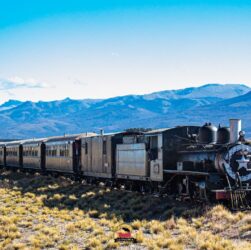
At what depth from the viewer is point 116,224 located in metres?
17.5

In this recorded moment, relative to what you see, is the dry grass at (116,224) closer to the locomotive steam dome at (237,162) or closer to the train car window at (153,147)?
the locomotive steam dome at (237,162)

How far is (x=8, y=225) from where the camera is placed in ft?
58.2

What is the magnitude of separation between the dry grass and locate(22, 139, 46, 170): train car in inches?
782

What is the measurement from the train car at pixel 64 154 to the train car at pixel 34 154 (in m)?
0.89

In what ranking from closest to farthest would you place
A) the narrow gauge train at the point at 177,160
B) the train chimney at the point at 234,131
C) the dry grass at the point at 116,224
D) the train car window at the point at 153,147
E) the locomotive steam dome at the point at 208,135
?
the dry grass at the point at 116,224 → the narrow gauge train at the point at 177,160 → the train chimney at the point at 234,131 → the locomotive steam dome at the point at 208,135 → the train car window at the point at 153,147

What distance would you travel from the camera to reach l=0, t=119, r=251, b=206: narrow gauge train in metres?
19.4

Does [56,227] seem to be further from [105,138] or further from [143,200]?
[105,138]

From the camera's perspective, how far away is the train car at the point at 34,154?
46.0 metres

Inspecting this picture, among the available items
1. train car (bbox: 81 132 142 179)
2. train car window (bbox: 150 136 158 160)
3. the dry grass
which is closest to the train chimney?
the dry grass

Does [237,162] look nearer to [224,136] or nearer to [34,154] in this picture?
[224,136]

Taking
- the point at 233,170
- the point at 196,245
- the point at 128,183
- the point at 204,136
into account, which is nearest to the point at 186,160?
the point at 204,136

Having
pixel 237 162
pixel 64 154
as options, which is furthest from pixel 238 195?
pixel 64 154

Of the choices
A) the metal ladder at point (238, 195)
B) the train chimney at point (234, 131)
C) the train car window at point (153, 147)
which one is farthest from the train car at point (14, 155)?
the metal ladder at point (238, 195)

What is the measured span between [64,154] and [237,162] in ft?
73.2
